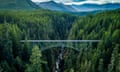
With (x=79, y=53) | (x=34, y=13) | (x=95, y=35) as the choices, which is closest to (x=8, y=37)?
(x=79, y=53)

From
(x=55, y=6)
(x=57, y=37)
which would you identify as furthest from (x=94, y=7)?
(x=57, y=37)

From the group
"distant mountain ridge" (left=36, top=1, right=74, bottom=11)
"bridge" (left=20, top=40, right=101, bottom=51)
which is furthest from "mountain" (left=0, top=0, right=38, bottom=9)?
"bridge" (left=20, top=40, right=101, bottom=51)

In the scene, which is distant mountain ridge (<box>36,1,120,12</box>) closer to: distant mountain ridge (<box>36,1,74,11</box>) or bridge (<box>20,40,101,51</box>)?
distant mountain ridge (<box>36,1,74,11</box>)

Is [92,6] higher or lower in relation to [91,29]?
higher

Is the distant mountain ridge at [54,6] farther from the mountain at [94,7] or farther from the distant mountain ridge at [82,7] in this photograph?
the mountain at [94,7]

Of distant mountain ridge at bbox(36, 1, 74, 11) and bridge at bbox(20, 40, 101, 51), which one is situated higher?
distant mountain ridge at bbox(36, 1, 74, 11)

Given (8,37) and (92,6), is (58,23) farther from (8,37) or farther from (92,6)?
(8,37)

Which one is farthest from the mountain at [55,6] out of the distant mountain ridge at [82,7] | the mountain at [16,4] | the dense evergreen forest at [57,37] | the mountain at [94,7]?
the mountain at [16,4]

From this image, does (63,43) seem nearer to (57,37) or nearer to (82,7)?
(57,37)

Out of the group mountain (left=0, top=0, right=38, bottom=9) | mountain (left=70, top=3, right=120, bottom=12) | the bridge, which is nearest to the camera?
the bridge
